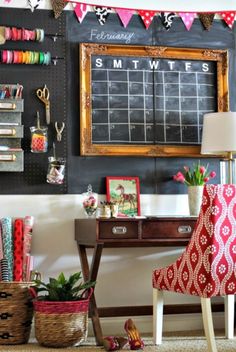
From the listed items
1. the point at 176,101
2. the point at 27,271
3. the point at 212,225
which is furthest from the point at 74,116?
the point at 212,225

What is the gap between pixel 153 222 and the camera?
4.38 metres

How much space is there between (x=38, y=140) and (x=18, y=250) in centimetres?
72

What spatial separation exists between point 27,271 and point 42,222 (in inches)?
14.2

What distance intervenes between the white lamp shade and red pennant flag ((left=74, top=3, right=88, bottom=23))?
111cm

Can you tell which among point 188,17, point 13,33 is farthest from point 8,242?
point 188,17

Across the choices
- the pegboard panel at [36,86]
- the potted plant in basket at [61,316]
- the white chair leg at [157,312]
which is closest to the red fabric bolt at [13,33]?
the pegboard panel at [36,86]

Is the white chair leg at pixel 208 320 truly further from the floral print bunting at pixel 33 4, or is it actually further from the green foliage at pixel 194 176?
the floral print bunting at pixel 33 4

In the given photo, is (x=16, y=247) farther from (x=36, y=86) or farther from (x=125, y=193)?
(x=36, y=86)

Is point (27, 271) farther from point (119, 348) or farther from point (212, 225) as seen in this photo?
point (212, 225)

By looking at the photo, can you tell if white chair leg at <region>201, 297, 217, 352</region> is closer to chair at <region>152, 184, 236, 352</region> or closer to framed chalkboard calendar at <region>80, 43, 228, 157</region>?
chair at <region>152, 184, 236, 352</region>

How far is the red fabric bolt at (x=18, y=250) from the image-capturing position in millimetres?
4629

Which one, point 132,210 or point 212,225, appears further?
point 132,210

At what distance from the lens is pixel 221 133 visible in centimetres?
468

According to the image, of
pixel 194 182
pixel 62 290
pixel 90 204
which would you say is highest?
pixel 194 182
